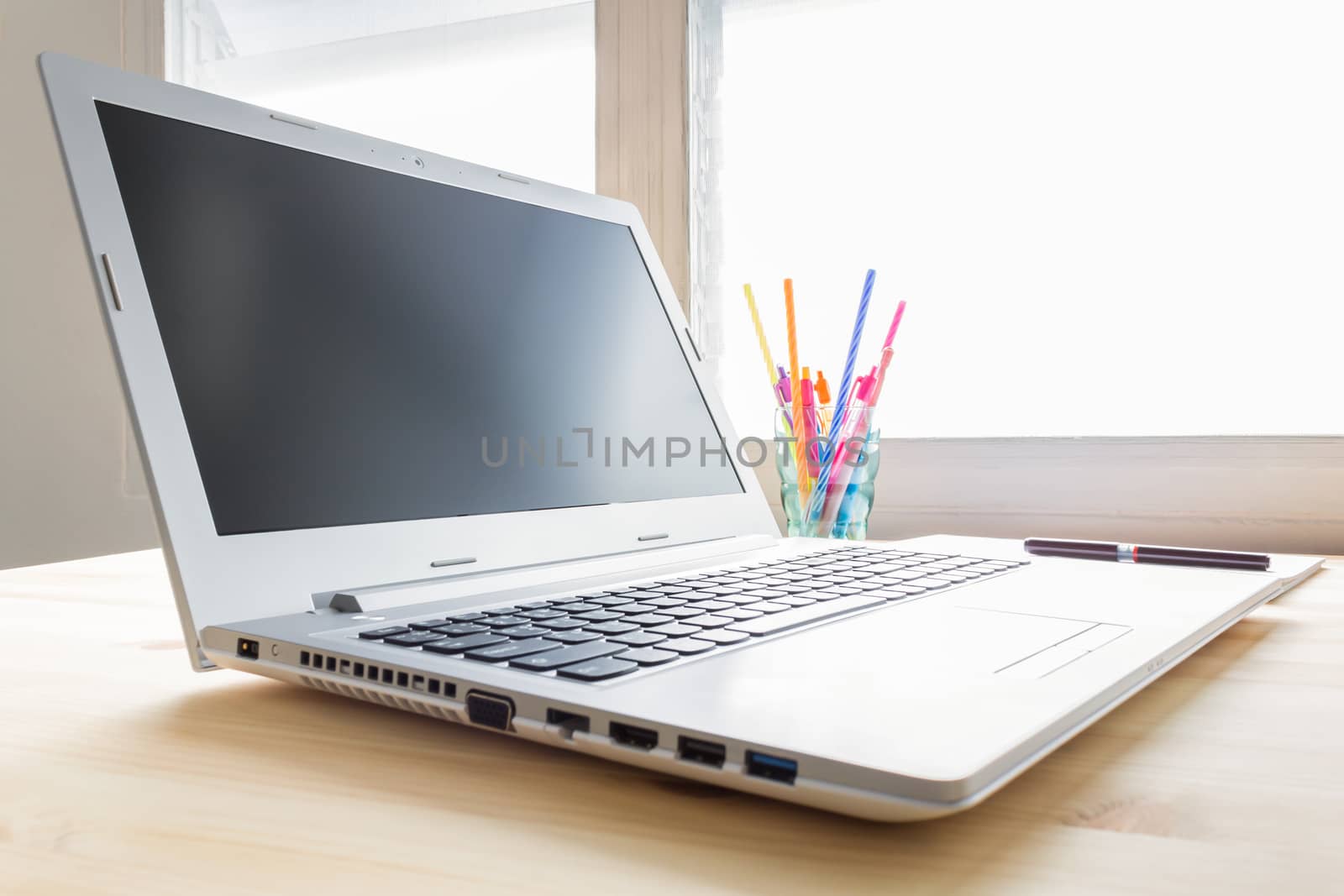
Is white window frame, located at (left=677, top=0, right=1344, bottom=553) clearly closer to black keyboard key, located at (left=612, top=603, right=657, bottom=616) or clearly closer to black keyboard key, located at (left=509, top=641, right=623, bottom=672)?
black keyboard key, located at (left=612, top=603, right=657, bottom=616)

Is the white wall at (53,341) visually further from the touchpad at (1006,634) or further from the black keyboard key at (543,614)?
the touchpad at (1006,634)

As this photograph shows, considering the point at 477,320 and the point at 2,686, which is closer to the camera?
the point at 2,686

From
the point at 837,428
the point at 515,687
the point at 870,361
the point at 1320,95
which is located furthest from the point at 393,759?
the point at 1320,95

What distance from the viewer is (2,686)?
0.45 metres

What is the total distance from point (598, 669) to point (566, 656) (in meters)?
0.02

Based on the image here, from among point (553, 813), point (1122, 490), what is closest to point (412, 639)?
point (553, 813)

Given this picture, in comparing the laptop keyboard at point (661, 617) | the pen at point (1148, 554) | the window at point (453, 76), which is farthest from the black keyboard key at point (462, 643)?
the window at point (453, 76)

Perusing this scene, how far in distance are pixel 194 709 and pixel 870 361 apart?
96cm

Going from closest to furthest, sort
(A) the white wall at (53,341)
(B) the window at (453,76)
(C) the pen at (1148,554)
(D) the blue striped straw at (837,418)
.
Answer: (C) the pen at (1148,554) < (D) the blue striped straw at (837,418) < (B) the window at (453,76) < (A) the white wall at (53,341)

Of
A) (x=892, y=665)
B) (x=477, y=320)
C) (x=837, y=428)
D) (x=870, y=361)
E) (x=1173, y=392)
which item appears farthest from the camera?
(x=870, y=361)

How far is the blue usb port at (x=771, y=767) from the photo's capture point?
0.27 meters

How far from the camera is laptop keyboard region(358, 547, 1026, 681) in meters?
0.37

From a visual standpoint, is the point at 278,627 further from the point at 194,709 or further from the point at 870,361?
the point at 870,361

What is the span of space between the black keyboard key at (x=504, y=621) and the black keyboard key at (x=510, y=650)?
0.04 metres
